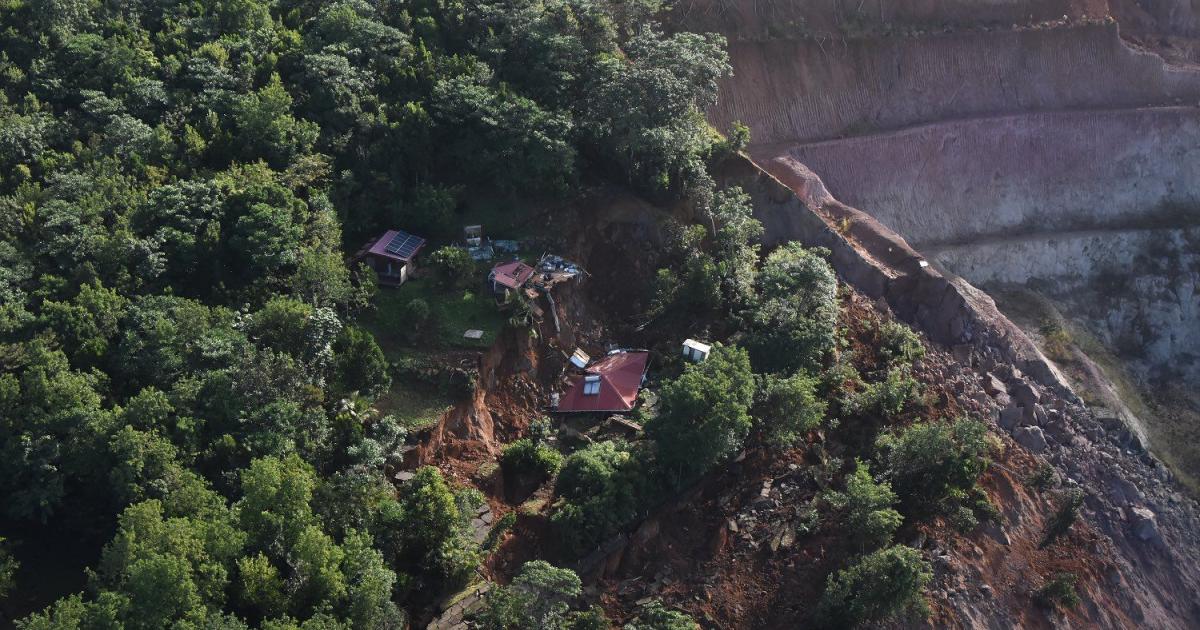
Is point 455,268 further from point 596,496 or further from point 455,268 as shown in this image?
point 596,496

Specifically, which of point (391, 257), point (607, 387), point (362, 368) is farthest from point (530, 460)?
point (391, 257)

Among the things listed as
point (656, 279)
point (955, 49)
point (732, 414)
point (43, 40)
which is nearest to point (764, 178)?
point (656, 279)

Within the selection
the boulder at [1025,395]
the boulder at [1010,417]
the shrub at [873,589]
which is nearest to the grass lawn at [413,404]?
the shrub at [873,589]

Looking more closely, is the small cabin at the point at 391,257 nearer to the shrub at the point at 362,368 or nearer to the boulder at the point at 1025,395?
the shrub at the point at 362,368

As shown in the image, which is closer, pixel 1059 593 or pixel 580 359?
pixel 1059 593

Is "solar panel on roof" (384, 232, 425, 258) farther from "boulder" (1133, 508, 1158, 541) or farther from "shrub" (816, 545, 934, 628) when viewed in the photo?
"boulder" (1133, 508, 1158, 541)
